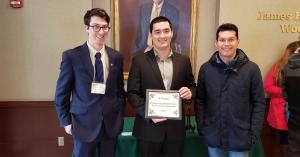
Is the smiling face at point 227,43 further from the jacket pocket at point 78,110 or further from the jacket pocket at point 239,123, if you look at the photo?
the jacket pocket at point 78,110

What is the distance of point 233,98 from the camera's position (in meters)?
1.99

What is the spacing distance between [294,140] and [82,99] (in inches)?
67.0

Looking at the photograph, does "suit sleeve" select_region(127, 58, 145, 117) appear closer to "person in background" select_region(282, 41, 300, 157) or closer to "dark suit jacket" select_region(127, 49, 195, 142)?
"dark suit jacket" select_region(127, 49, 195, 142)

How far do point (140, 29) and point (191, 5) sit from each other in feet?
2.37

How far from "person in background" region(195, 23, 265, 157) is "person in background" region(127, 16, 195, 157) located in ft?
0.72

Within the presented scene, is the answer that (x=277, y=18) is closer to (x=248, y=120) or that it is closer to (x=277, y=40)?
(x=277, y=40)

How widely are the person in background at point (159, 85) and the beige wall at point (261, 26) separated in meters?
1.51

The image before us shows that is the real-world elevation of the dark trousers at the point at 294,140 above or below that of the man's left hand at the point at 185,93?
below

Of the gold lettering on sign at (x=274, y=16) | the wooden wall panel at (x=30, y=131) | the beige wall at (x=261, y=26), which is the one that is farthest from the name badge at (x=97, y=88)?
the gold lettering on sign at (x=274, y=16)

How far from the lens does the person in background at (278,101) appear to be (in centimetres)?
309

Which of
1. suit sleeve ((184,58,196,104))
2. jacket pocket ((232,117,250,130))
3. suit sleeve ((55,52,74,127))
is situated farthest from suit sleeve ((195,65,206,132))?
suit sleeve ((55,52,74,127))

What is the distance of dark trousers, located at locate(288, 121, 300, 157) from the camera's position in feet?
6.76

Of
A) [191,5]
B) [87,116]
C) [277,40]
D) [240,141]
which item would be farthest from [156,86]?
[277,40]

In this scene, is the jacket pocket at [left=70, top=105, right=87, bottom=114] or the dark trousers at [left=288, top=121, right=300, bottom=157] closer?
the jacket pocket at [left=70, top=105, right=87, bottom=114]
